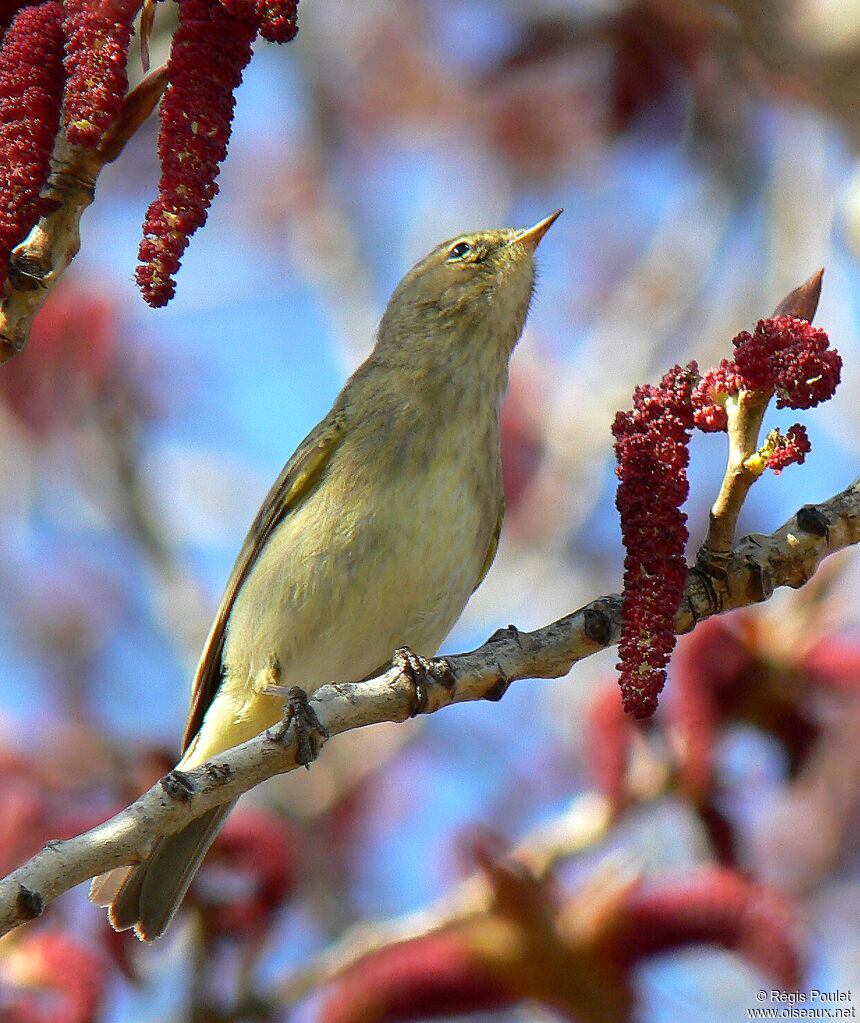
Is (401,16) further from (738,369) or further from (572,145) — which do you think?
(738,369)

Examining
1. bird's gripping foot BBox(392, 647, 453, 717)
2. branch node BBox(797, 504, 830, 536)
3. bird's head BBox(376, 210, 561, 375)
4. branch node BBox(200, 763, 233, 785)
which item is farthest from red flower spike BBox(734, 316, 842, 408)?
bird's head BBox(376, 210, 561, 375)

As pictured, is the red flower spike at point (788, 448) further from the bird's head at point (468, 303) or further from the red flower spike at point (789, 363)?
the bird's head at point (468, 303)

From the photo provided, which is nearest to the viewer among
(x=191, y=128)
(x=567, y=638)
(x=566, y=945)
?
(x=191, y=128)

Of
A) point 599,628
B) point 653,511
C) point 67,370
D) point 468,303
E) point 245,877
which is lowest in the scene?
point 599,628

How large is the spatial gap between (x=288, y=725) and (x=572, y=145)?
5914 mm

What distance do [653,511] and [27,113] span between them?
1.28 metres

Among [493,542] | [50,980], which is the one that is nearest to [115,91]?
[50,980]

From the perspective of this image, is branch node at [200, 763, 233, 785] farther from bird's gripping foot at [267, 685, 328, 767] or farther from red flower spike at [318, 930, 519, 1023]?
red flower spike at [318, 930, 519, 1023]

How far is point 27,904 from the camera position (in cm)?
173

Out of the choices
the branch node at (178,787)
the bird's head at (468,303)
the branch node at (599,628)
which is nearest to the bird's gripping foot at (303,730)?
the branch node at (178,787)

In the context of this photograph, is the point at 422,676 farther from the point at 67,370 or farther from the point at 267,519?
the point at 67,370

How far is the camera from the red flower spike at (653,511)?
2215mm

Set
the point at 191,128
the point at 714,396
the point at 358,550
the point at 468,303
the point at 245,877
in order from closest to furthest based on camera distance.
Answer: the point at 191,128 < the point at 714,396 < the point at 245,877 < the point at 358,550 < the point at 468,303

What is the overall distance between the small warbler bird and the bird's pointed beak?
2 cm
